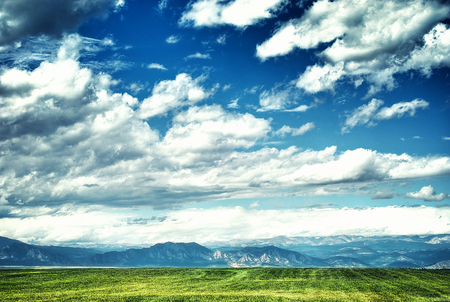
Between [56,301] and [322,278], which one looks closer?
[56,301]

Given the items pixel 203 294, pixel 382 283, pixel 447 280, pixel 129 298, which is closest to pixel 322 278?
pixel 382 283

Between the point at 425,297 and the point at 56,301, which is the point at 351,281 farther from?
the point at 56,301

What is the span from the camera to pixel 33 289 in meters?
120

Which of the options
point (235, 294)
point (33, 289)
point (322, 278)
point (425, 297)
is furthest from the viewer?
point (322, 278)

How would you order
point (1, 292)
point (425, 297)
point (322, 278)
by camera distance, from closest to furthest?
1. point (425, 297)
2. point (1, 292)
3. point (322, 278)

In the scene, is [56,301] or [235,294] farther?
[235,294]

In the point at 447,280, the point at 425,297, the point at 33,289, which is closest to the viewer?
the point at 425,297

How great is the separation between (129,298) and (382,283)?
9345cm

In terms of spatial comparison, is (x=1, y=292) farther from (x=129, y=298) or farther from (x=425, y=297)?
(x=425, y=297)

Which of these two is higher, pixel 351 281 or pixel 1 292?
pixel 1 292

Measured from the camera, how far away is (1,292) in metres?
113

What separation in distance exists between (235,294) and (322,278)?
55.3m

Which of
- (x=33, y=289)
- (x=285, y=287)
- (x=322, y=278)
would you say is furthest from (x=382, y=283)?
(x=33, y=289)

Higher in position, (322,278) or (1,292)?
→ (1,292)
